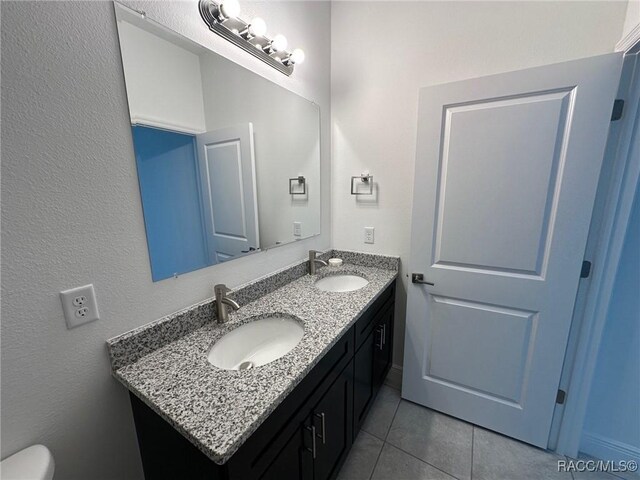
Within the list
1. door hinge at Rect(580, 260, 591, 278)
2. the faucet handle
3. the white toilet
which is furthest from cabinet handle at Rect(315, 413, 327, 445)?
door hinge at Rect(580, 260, 591, 278)

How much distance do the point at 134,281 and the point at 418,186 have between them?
1405 millimetres

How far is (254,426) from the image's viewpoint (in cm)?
64

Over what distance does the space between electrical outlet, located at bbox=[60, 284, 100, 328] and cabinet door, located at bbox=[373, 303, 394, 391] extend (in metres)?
1.25

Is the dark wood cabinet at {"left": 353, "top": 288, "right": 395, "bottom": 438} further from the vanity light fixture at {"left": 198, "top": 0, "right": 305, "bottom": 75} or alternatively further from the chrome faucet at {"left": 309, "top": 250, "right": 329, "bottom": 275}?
the vanity light fixture at {"left": 198, "top": 0, "right": 305, "bottom": 75}

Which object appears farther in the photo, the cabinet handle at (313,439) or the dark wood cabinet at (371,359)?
the dark wood cabinet at (371,359)

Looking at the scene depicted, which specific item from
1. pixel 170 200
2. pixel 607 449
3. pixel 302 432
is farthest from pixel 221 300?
pixel 607 449

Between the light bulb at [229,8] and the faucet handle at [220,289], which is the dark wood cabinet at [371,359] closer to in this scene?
the faucet handle at [220,289]

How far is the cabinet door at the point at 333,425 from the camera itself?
100 cm

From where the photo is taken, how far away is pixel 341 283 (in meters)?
1.81

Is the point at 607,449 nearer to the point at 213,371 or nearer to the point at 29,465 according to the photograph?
the point at 213,371

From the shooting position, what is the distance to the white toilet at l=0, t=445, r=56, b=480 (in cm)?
61

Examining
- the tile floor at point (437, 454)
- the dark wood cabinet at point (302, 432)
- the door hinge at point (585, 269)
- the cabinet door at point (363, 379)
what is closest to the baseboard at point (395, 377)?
the tile floor at point (437, 454)

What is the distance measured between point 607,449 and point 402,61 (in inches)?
95.1

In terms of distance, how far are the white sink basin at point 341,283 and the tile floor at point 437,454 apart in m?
0.83
